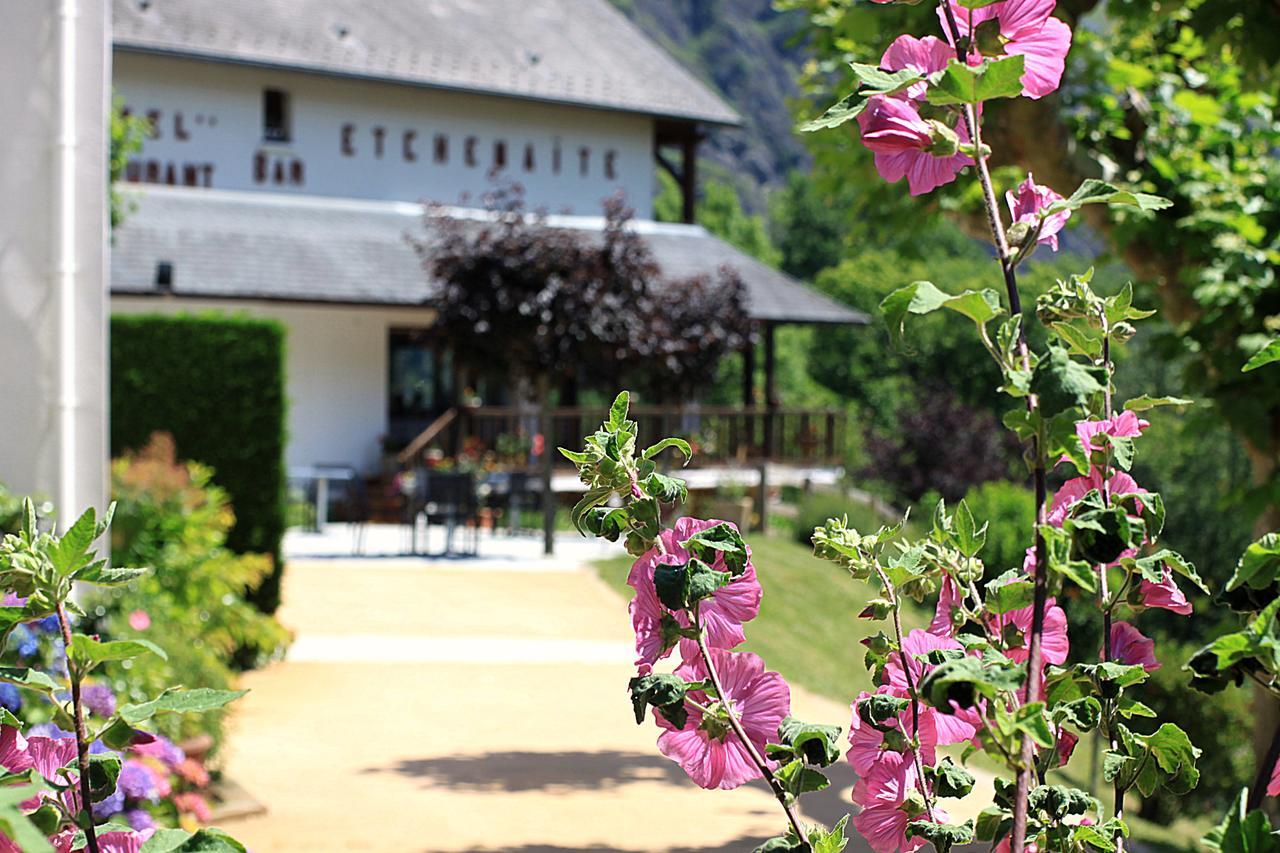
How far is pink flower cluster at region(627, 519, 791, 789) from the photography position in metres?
1.20

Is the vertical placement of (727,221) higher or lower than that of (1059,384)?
higher

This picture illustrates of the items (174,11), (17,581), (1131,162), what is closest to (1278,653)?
(17,581)

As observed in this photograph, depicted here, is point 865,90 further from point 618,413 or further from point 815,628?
point 815,628

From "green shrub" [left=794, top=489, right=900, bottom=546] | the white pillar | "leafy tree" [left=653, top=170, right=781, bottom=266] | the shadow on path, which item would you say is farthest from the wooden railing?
"leafy tree" [left=653, top=170, right=781, bottom=266]

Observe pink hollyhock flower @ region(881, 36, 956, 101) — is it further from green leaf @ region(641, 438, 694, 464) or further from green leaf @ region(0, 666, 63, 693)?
green leaf @ region(0, 666, 63, 693)

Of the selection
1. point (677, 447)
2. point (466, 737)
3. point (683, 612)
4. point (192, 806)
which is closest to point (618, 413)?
point (677, 447)

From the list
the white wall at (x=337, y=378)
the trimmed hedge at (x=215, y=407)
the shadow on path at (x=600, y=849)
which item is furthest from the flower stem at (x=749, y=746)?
the white wall at (x=337, y=378)

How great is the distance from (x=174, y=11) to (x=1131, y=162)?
18.9m

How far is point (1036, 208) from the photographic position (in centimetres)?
125

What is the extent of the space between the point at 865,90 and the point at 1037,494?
0.32 m

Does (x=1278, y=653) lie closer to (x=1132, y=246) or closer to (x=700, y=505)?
(x=1132, y=246)

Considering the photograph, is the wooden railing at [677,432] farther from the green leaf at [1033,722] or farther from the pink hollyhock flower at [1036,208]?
the green leaf at [1033,722]

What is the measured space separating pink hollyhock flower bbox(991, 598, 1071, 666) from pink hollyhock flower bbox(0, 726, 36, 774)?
775mm

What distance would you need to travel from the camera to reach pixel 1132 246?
24.7 ft
